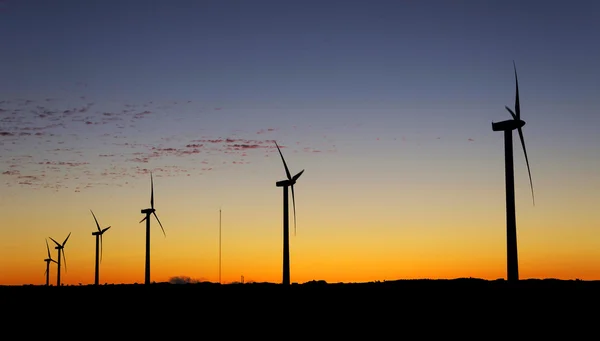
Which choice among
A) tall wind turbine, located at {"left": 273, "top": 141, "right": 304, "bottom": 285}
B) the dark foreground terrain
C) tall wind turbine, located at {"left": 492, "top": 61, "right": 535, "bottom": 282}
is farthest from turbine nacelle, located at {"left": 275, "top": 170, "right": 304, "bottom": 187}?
tall wind turbine, located at {"left": 492, "top": 61, "right": 535, "bottom": 282}

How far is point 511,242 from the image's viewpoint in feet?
229

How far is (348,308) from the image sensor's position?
66250mm

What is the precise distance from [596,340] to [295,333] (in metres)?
18.2

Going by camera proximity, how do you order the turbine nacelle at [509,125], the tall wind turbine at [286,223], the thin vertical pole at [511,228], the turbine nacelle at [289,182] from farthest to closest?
the turbine nacelle at [289,182], the tall wind turbine at [286,223], the turbine nacelle at [509,125], the thin vertical pole at [511,228]

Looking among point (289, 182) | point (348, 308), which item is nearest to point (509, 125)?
point (348, 308)

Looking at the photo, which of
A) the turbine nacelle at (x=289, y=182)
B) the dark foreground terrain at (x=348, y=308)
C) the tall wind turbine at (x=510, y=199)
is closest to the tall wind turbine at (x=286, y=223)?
the turbine nacelle at (x=289, y=182)

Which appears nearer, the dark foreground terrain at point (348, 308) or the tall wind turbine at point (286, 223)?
the dark foreground terrain at point (348, 308)

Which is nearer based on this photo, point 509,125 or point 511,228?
point 511,228

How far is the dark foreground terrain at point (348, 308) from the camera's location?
5753cm

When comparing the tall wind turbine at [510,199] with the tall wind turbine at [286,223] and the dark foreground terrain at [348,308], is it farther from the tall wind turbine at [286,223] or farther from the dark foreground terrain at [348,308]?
the tall wind turbine at [286,223]

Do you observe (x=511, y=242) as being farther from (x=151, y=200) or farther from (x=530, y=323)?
(x=151, y=200)

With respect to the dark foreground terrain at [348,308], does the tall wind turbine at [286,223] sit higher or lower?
higher

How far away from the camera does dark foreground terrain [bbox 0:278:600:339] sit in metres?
57.5

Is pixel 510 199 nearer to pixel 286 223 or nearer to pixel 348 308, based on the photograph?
pixel 348 308
